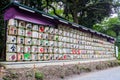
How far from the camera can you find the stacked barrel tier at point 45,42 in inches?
279

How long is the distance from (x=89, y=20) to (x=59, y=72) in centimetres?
1168

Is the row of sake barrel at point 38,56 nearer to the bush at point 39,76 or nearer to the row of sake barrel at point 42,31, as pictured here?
the row of sake barrel at point 42,31

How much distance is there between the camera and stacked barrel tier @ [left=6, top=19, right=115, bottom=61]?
279 inches

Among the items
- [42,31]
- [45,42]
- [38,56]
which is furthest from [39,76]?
[42,31]

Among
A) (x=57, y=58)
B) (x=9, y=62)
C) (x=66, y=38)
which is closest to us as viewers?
(x=9, y=62)

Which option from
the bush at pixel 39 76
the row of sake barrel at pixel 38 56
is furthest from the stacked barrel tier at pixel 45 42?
the bush at pixel 39 76

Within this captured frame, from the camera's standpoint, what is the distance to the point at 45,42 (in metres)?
8.64

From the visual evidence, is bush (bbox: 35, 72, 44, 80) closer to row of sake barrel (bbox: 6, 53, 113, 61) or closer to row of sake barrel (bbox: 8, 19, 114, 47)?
row of sake barrel (bbox: 6, 53, 113, 61)

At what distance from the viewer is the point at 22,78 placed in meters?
6.30

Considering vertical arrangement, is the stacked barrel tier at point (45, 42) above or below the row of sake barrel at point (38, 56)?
above

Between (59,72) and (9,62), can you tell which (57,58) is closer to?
(59,72)

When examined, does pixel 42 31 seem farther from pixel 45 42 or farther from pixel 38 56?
pixel 38 56

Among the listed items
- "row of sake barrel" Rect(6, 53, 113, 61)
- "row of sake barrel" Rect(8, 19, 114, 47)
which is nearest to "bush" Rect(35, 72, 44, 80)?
"row of sake barrel" Rect(6, 53, 113, 61)

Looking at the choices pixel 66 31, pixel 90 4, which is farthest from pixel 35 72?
pixel 90 4
